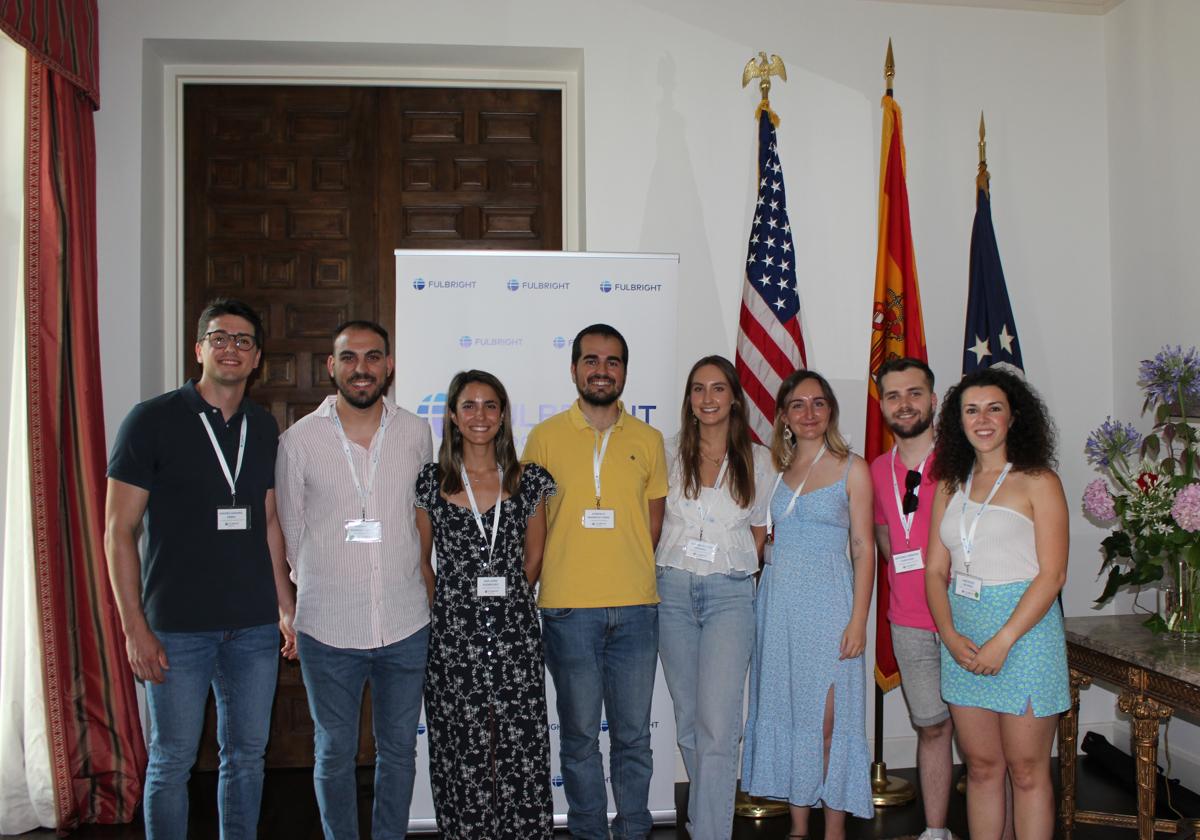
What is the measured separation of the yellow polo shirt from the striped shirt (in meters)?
0.45

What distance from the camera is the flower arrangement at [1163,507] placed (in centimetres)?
305

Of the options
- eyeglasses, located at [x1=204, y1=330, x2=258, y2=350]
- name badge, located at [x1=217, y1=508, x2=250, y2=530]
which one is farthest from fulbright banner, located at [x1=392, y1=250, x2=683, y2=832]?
name badge, located at [x1=217, y1=508, x2=250, y2=530]

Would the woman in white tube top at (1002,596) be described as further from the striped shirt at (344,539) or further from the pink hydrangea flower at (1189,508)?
the striped shirt at (344,539)

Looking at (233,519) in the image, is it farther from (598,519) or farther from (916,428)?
(916,428)

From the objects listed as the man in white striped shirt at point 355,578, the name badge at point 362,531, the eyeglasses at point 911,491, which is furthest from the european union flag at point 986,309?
the name badge at point 362,531

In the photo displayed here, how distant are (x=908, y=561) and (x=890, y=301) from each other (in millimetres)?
1374

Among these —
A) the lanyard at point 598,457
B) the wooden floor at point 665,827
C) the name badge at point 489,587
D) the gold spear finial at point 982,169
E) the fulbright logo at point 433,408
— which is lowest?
the wooden floor at point 665,827

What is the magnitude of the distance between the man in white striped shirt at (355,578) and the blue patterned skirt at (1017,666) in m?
1.66

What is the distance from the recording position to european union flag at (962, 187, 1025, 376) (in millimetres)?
3928

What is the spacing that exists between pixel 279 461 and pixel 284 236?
186 cm

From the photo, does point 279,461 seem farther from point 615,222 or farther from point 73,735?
point 615,222

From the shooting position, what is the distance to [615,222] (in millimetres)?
4109

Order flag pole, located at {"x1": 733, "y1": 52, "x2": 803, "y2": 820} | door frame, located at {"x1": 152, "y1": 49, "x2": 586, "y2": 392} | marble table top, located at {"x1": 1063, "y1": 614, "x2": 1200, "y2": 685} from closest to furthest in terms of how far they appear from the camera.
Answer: marble table top, located at {"x1": 1063, "y1": 614, "x2": 1200, "y2": 685}, flag pole, located at {"x1": 733, "y1": 52, "x2": 803, "y2": 820}, door frame, located at {"x1": 152, "y1": 49, "x2": 586, "y2": 392}

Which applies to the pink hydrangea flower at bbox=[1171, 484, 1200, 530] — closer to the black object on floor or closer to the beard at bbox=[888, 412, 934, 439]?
the beard at bbox=[888, 412, 934, 439]
